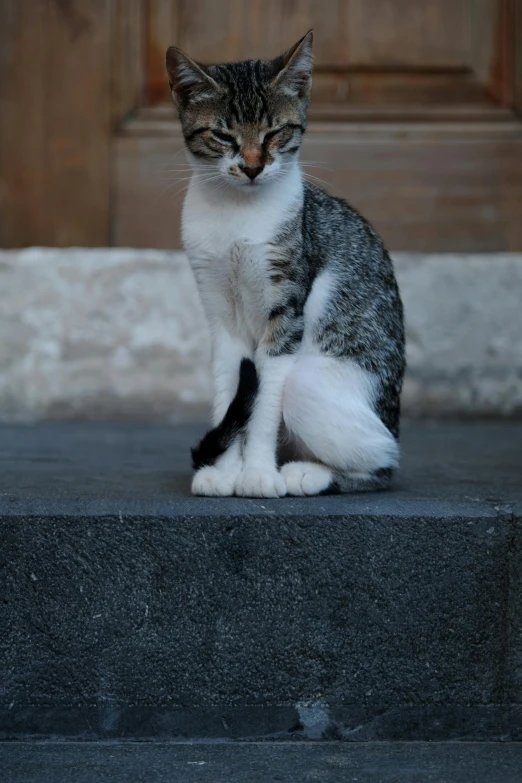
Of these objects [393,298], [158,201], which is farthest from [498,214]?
[393,298]

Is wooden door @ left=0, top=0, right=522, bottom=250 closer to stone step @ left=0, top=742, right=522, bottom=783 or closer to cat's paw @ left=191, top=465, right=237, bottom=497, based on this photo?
cat's paw @ left=191, top=465, right=237, bottom=497

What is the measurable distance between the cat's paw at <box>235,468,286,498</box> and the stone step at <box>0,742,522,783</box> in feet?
1.34

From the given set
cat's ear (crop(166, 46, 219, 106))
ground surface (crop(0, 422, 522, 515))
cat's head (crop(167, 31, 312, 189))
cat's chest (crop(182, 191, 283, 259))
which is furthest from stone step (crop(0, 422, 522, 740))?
cat's ear (crop(166, 46, 219, 106))

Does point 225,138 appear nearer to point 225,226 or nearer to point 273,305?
point 225,226

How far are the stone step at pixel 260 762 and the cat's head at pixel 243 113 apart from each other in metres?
0.96

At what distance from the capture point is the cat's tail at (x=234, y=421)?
71.9 inches

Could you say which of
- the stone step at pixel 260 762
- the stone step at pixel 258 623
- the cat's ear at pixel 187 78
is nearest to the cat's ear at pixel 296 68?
the cat's ear at pixel 187 78

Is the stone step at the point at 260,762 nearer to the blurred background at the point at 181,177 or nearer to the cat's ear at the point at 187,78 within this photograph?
the cat's ear at the point at 187,78

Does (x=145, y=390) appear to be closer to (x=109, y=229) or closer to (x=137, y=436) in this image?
(x=137, y=436)

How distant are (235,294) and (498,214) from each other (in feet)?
5.30

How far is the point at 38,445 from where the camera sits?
2605mm

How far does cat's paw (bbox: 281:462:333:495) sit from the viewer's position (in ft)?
5.93

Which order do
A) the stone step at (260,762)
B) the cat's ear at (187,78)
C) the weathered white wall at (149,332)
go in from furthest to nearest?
the weathered white wall at (149,332)
the cat's ear at (187,78)
the stone step at (260,762)

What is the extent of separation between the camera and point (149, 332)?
315 cm
